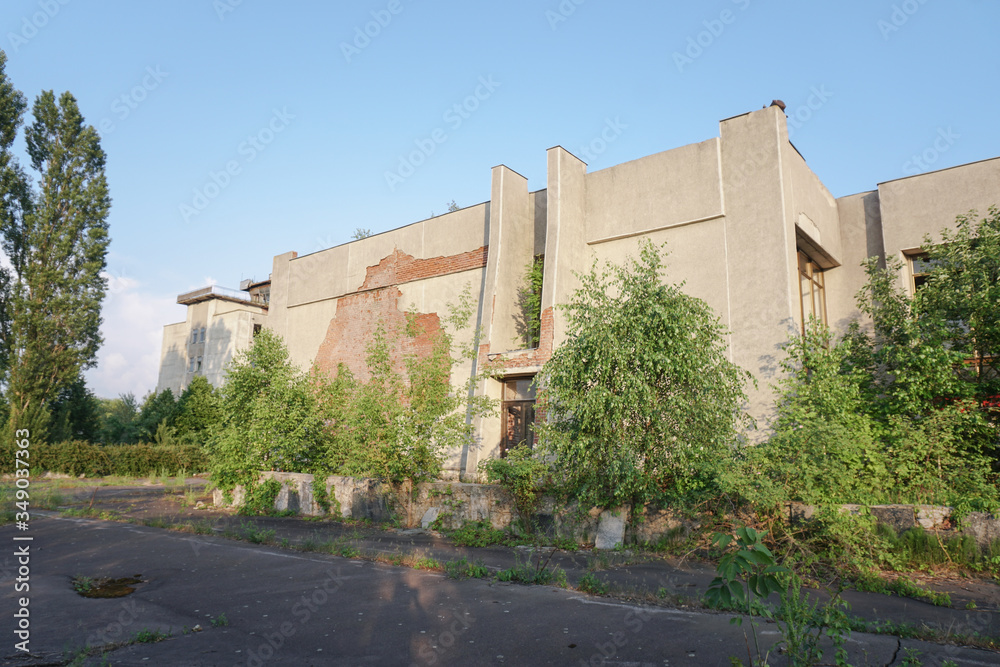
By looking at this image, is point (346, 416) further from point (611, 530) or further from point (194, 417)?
point (194, 417)

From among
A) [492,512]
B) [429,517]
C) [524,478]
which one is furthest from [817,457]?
[429,517]

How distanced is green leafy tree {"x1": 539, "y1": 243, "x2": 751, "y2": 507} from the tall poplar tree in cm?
2482

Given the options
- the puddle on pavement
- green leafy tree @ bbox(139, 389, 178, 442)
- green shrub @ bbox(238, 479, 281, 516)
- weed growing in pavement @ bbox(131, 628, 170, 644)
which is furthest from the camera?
green leafy tree @ bbox(139, 389, 178, 442)

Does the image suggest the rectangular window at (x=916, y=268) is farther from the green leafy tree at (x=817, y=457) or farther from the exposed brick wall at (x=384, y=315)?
the exposed brick wall at (x=384, y=315)

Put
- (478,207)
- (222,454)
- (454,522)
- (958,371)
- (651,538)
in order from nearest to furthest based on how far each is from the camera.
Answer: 1. (651,538)
2. (958,371)
3. (454,522)
4. (222,454)
5. (478,207)

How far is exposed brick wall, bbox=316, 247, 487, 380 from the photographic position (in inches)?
677

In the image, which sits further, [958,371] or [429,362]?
[429,362]

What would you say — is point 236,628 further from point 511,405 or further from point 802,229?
point 802,229

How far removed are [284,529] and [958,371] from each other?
12.4 m

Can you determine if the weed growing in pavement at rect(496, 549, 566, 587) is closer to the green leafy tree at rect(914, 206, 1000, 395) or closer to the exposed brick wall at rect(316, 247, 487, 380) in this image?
the green leafy tree at rect(914, 206, 1000, 395)

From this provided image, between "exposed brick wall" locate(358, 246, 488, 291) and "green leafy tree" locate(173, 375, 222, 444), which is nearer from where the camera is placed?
"exposed brick wall" locate(358, 246, 488, 291)

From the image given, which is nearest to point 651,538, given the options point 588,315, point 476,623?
point 588,315

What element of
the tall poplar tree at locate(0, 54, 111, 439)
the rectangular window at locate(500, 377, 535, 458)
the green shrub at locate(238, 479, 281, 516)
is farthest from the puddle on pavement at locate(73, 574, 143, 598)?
the tall poplar tree at locate(0, 54, 111, 439)

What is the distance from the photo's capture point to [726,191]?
12.5 m
